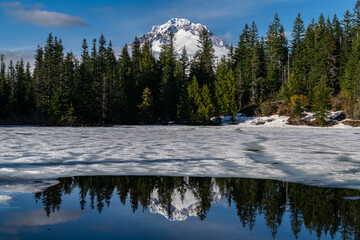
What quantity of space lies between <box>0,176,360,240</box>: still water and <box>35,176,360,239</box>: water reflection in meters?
0.02

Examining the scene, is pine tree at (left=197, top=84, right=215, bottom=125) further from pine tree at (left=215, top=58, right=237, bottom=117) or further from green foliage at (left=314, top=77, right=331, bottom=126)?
green foliage at (left=314, top=77, right=331, bottom=126)

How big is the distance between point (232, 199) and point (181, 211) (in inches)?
56.6

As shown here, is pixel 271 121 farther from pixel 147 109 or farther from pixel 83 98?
pixel 83 98

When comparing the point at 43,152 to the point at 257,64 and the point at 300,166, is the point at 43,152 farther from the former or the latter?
the point at 257,64

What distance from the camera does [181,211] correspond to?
239 inches

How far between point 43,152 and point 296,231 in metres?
11.4

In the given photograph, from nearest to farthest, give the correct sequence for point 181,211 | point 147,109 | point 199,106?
point 181,211, point 199,106, point 147,109

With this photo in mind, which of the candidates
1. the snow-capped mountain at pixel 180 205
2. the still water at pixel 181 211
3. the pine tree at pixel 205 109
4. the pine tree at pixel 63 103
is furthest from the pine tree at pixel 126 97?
the snow-capped mountain at pixel 180 205

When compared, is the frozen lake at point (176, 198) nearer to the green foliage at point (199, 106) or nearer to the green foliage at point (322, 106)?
the green foliage at point (322, 106)

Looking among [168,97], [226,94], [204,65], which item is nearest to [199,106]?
[226,94]

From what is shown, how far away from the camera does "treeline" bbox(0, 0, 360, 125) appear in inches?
1984

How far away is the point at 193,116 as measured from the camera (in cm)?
5556

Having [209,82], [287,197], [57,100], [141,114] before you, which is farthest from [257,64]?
[287,197]

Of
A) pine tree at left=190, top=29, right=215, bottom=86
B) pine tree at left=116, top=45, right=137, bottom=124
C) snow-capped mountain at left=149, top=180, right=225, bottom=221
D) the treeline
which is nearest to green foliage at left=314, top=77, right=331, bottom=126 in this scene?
the treeline
